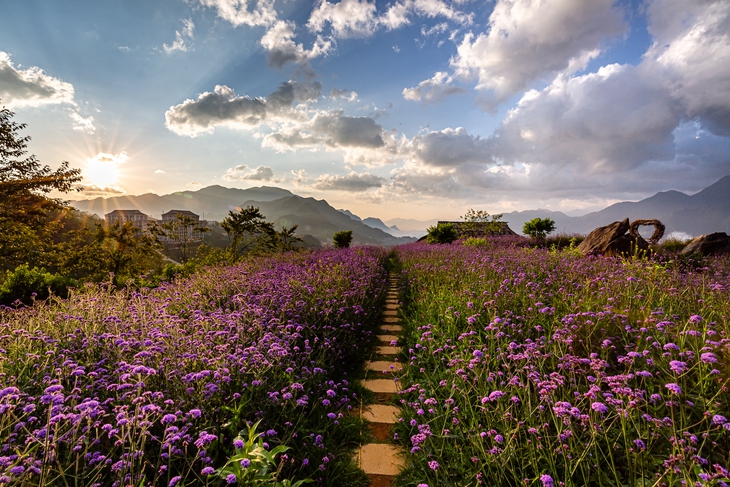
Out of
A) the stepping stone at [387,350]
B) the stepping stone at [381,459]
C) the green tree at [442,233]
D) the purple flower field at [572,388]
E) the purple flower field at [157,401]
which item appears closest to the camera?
the purple flower field at [157,401]

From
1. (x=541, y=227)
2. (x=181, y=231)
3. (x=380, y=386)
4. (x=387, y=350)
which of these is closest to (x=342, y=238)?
(x=181, y=231)

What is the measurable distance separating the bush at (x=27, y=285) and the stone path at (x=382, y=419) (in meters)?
9.43

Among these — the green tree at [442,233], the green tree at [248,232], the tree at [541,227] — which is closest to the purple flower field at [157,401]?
the green tree at [248,232]

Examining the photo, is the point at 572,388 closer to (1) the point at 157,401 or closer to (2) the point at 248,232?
(1) the point at 157,401

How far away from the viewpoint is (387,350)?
18.1 feet

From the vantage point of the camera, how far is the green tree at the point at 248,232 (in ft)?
44.4

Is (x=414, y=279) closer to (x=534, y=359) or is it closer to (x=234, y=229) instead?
(x=534, y=359)

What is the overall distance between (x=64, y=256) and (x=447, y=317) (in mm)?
13646

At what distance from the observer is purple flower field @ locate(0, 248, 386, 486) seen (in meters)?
1.79

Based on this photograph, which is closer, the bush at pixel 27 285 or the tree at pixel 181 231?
the bush at pixel 27 285

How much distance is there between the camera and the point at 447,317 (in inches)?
173

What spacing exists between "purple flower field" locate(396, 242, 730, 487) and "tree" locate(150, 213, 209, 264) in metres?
12.0

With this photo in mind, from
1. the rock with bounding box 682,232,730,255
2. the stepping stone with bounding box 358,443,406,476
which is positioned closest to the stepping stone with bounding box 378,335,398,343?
the stepping stone with bounding box 358,443,406,476

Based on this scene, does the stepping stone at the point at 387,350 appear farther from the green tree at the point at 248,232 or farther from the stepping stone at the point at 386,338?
the green tree at the point at 248,232
